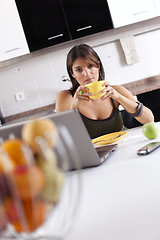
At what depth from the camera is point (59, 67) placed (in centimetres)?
375

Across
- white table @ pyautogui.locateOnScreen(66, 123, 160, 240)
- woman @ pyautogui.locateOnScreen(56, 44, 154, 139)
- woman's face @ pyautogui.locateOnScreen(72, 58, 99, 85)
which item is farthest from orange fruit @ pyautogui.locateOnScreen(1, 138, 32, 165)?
woman's face @ pyautogui.locateOnScreen(72, 58, 99, 85)

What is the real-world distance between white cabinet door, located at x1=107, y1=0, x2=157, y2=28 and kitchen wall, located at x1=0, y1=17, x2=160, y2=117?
21 cm

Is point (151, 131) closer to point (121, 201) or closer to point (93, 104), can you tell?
point (121, 201)

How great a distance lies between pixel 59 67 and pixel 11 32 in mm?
580

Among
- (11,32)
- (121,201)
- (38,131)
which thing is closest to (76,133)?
(121,201)

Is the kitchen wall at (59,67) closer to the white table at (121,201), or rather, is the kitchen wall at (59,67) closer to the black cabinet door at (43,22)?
the black cabinet door at (43,22)

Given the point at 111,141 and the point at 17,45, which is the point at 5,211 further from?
the point at 17,45

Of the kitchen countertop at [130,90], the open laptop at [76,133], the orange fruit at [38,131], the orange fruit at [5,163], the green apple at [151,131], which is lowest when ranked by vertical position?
the kitchen countertop at [130,90]

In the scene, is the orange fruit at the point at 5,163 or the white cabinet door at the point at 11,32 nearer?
the orange fruit at the point at 5,163

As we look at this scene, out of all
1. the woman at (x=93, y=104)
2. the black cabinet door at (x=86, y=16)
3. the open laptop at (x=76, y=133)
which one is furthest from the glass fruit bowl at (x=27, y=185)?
the black cabinet door at (x=86, y=16)

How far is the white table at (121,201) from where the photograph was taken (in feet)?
2.39

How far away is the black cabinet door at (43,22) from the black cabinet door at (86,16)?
0.07 metres

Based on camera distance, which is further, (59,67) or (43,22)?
(59,67)

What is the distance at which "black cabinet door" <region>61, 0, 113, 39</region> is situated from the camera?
10.9 ft
